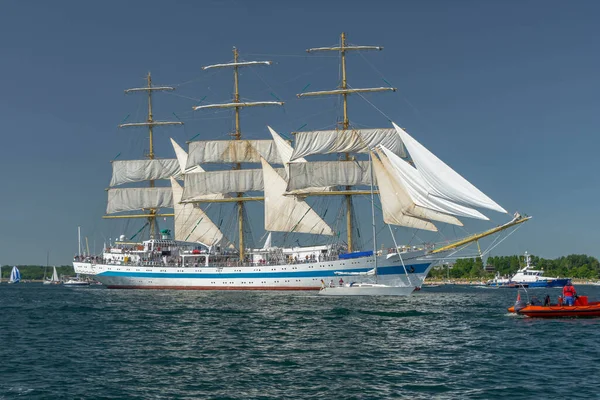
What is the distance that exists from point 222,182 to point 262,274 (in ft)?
65.7

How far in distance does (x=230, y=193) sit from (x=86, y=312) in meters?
48.5

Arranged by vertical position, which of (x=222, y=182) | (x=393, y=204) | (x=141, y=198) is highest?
(x=222, y=182)

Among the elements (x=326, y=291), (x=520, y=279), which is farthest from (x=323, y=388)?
(x=520, y=279)

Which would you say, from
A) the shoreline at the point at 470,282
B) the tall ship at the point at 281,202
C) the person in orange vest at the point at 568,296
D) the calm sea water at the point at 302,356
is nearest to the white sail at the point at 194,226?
the tall ship at the point at 281,202

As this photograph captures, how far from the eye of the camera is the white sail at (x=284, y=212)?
89.6m

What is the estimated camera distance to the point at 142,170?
114500 mm

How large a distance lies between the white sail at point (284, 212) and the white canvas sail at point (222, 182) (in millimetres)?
4906

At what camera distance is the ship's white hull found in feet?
242

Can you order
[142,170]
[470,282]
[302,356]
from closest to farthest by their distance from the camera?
1. [302,356]
2. [142,170]
3. [470,282]

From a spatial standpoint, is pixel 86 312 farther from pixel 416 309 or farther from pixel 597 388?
pixel 597 388

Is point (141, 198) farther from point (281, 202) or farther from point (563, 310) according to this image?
point (563, 310)

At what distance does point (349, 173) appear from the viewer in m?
87.8

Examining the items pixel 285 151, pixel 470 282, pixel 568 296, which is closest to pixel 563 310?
pixel 568 296

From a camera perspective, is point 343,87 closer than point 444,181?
No
